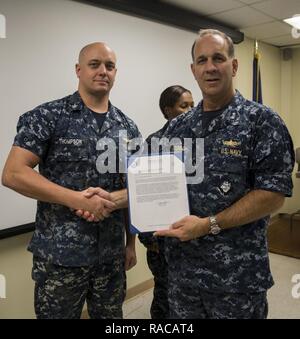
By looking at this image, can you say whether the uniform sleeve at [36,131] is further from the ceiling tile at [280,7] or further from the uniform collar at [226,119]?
the ceiling tile at [280,7]

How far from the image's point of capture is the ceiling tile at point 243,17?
10.1ft

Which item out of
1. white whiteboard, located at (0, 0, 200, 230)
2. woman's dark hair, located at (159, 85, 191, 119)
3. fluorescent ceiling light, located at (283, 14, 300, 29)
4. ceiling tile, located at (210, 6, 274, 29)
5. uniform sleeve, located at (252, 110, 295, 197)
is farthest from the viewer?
fluorescent ceiling light, located at (283, 14, 300, 29)

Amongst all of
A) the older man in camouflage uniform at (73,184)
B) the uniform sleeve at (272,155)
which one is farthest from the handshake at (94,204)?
the uniform sleeve at (272,155)

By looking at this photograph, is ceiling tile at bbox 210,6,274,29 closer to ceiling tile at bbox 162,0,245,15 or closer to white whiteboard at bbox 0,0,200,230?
ceiling tile at bbox 162,0,245,15

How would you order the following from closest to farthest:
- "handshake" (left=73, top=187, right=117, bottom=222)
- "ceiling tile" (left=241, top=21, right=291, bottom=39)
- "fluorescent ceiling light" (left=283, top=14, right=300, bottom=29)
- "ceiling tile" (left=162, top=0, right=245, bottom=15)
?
"handshake" (left=73, top=187, right=117, bottom=222), "ceiling tile" (left=162, top=0, right=245, bottom=15), "fluorescent ceiling light" (left=283, top=14, right=300, bottom=29), "ceiling tile" (left=241, top=21, right=291, bottom=39)

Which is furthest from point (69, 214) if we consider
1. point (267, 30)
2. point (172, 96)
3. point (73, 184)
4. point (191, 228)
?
point (267, 30)

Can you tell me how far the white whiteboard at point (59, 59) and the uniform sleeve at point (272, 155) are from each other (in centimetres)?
137

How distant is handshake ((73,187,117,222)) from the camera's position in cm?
133

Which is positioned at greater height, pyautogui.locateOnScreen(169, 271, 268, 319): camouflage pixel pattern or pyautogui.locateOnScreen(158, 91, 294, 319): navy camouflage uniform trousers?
pyautogui.locateOnScreen(158, 91, 294, 319): navy camouflage uniform trousers

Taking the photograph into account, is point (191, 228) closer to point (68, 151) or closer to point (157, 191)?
point (157, 191)

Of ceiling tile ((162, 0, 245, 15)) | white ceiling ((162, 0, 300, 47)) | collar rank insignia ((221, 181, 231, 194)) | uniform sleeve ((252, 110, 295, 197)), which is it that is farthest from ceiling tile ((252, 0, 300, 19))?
collar rank insignia ((221, 181, 231, 194))

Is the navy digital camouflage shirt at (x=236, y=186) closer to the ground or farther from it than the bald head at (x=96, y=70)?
closer to the ground

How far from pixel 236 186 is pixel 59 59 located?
1447 millimetres

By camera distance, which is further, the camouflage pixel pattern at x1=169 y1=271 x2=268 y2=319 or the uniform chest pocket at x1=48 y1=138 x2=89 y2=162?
the uniform chest pocket at x1=48 y1=138 x2=89 y2=162
